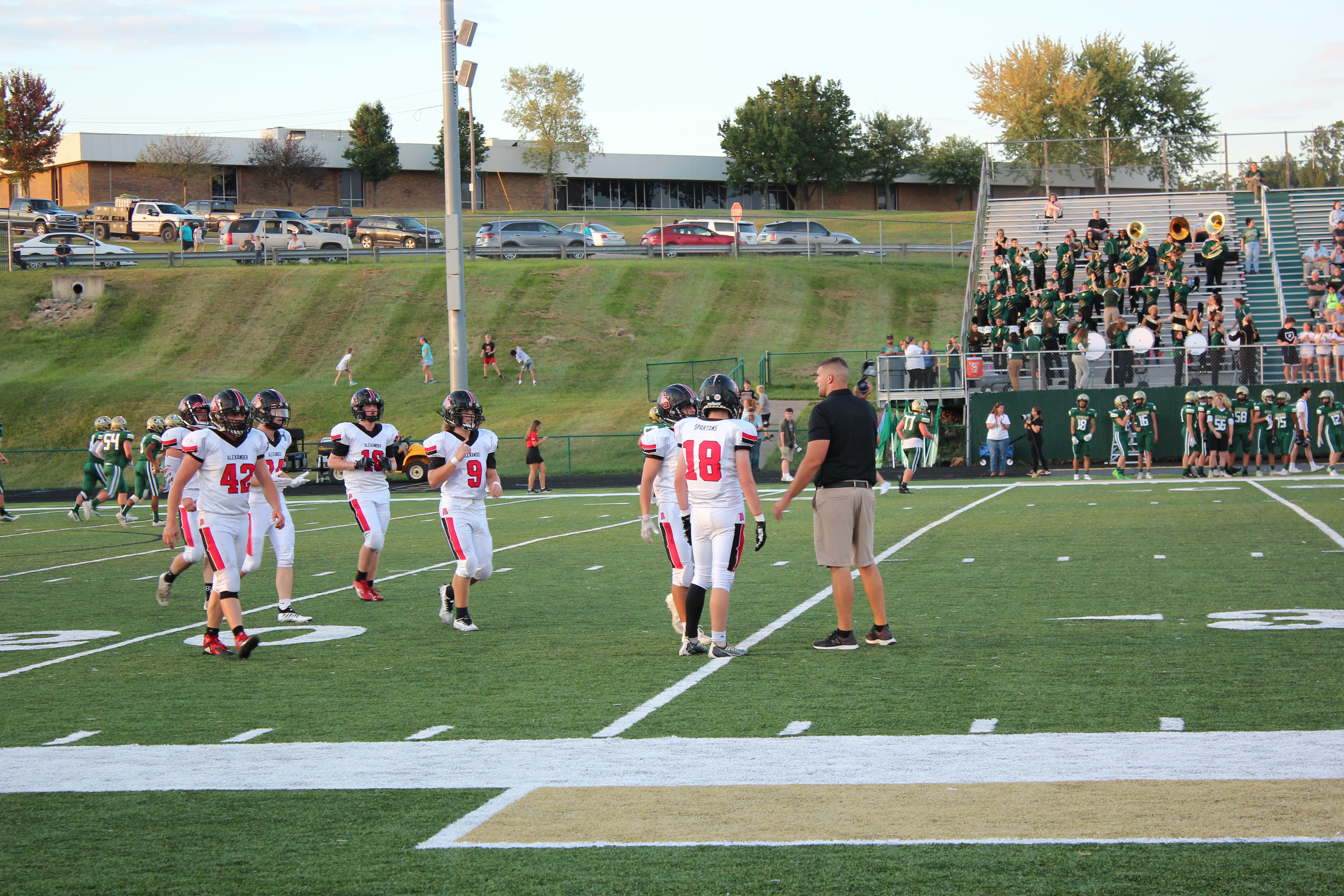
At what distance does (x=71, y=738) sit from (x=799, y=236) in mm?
45562

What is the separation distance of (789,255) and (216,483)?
137ft

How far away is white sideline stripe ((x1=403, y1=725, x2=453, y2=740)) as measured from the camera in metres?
6.36

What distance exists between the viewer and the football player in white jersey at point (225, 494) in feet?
28.8

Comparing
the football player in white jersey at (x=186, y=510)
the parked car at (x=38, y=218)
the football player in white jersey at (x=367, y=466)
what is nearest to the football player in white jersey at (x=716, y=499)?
the football player in white jersey at (x=367, y=466)

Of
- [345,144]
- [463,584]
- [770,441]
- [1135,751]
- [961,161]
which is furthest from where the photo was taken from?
[961,161]

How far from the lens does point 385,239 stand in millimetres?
49594

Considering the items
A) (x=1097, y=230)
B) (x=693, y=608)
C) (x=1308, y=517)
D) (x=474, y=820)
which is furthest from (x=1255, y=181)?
(x=474, y=820)

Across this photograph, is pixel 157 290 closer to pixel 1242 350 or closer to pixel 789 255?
pixel 789 255

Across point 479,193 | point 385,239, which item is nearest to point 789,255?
point 385,239

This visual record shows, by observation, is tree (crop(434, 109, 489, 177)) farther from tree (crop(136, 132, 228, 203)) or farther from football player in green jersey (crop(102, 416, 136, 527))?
football player in green jersey (crop(102, 416, 136, 527))

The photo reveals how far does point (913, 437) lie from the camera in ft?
84.8

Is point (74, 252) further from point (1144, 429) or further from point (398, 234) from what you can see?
point (1144, 429)

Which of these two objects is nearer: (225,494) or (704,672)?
(704,672)

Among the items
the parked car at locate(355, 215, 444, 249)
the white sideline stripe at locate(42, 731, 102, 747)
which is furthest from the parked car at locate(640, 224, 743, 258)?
the white sideline stripe at locate(42, 731, 102, 747)
